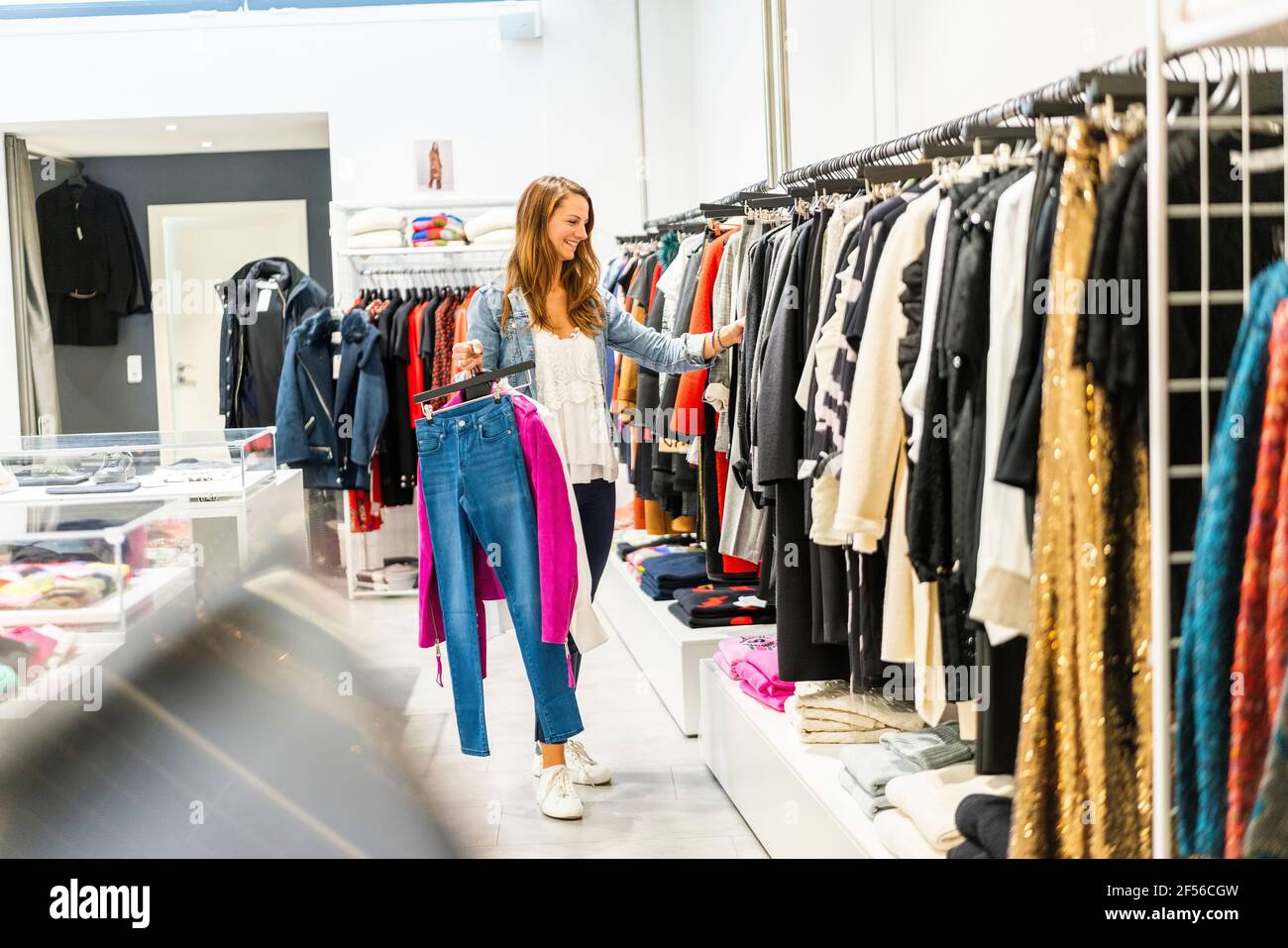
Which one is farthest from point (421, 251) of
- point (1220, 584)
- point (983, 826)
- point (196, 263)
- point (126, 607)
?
point (1220, 584)

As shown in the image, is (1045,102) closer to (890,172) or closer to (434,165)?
(890,172)

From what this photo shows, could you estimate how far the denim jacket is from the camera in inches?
139

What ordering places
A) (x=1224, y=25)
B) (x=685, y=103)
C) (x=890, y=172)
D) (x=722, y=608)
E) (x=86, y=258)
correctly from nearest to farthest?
(x=1224, y=25)
(x=890, y=172)
(x=722, y=608)
(x=685, y=103)
(x=86, y=258)

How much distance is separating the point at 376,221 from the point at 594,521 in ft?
11.1

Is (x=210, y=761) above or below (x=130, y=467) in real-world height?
below

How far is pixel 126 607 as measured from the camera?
272 cm

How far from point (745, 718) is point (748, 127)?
3052mm

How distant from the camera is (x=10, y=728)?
2.49 meters

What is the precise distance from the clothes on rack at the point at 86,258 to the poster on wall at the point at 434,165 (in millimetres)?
2113

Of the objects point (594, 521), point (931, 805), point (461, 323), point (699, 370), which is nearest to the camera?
point (931, 805)

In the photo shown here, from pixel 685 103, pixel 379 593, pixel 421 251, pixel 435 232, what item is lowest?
pixel 379 593

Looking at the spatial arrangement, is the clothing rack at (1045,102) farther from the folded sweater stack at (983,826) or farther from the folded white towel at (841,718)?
the folded white towel at (841,718)

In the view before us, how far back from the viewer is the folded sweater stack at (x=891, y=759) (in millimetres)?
2449
